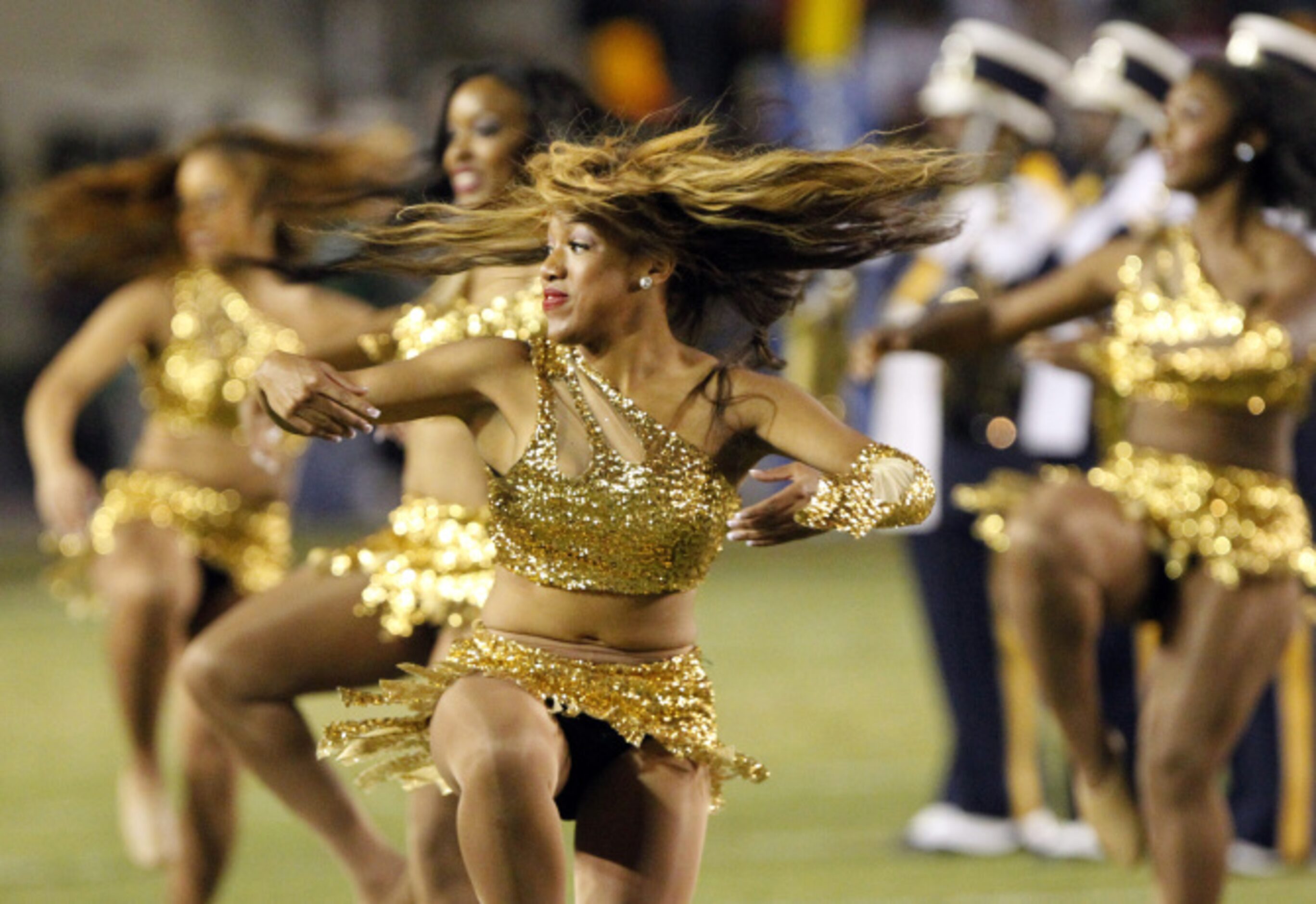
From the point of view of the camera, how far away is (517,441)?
392cm

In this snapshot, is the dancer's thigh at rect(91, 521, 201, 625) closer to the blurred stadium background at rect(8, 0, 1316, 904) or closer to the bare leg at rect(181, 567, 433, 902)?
the blurred stadium background at rect(8, 0, 1316, 904)

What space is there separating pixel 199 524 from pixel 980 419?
259cm

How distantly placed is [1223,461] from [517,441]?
6.66 ft

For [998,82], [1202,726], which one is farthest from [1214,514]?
[998,82]

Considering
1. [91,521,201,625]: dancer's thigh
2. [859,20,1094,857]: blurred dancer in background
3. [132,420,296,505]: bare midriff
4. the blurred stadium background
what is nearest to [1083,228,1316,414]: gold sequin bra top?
the blurred stadium background

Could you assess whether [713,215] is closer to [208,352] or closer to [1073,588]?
[1073,588]

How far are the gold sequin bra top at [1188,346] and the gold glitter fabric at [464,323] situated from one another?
1.53 metres

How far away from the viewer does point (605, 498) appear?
3852 millimetres

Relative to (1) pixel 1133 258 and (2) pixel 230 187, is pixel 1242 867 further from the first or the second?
(2) pixel 230 187

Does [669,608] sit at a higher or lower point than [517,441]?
lower

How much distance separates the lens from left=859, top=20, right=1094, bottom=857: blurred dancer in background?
6957 mm

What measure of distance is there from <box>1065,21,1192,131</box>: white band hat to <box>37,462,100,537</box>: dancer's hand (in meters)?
3.42

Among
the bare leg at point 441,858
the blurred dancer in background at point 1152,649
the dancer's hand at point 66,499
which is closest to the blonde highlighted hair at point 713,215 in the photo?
the bare leg at point 441,858

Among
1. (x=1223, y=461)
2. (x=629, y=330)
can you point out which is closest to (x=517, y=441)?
(x=629, y=330)
